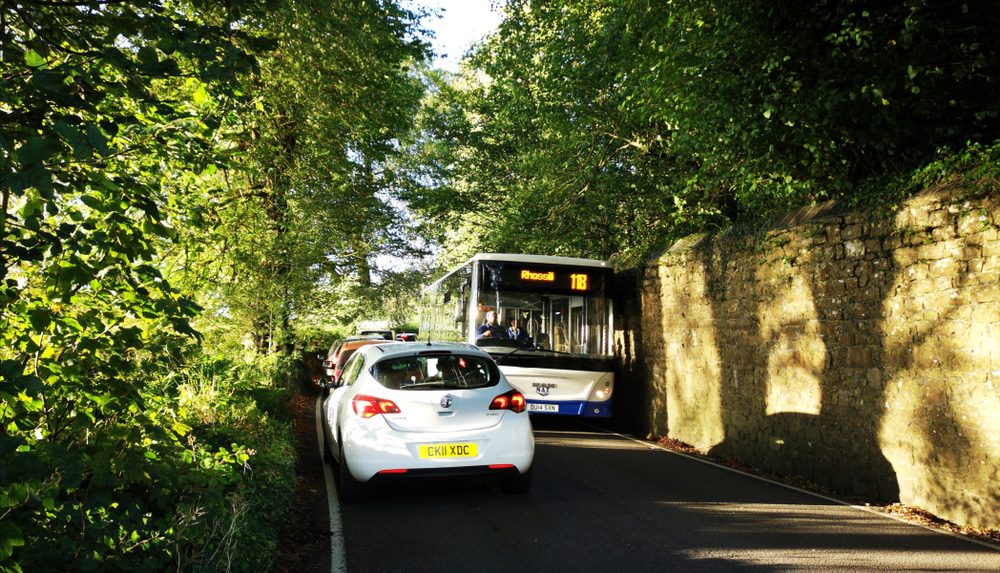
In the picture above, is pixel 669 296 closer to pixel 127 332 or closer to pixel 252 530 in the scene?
pixel 252 530

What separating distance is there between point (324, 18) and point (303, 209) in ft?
12.0

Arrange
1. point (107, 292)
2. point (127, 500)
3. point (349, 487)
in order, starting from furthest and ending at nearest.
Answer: point (349, 487) → point (127, 500) → point (107, 292)

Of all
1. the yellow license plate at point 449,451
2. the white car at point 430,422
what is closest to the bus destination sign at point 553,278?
the white car at point 430,422

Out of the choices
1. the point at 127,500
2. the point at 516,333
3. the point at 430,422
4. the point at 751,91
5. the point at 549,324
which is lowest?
the point at 127,500

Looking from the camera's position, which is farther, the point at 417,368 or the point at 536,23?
the point at 536,23

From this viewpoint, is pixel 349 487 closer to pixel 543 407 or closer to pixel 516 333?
pixel 543 407

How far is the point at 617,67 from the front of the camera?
14.5 metres

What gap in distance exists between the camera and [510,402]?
7.95 m

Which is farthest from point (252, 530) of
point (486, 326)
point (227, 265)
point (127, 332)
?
point (486, 326)

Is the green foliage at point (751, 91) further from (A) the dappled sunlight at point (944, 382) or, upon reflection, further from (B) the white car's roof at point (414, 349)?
(B) the white car's roof at point (414, 349)

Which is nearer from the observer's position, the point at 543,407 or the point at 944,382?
the point at 944,382

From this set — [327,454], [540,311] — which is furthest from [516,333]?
[327,454]

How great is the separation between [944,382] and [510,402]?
14.2ft

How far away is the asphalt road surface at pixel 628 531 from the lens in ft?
18.8
